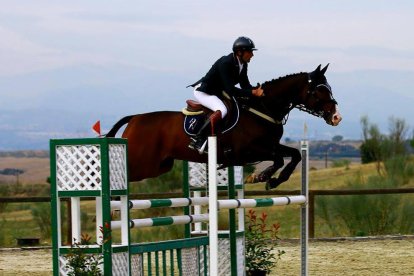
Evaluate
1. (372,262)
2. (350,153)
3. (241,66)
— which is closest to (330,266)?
(372,262)

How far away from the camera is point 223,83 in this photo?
9398mm

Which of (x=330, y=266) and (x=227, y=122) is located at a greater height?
(x=227, y=122)

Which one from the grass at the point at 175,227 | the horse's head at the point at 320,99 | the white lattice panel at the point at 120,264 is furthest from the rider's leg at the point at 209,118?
the grass at the point at 175,227

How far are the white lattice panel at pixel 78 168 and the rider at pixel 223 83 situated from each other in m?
2.64

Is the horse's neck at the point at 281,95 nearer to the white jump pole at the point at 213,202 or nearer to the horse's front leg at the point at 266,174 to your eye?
the horse's front leg at the point at 266,174

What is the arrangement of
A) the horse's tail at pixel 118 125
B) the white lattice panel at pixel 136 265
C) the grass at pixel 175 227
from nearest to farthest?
the white lattice panel at pixel 136 265 → the horse's tail at pixel 118 125 → the grass at pixel 175 227

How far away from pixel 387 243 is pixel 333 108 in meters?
5.45

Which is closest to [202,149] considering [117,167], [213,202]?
[213,202]

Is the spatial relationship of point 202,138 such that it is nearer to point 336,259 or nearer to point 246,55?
point 246,55

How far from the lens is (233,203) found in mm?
7938

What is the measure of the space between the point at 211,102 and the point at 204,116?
0.16m

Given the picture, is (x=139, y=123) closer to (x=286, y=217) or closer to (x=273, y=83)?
(x=273, y=83)

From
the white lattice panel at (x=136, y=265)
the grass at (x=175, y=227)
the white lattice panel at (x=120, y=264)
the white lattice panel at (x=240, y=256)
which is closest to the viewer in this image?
the white lattice panel at (x=120, y=264)

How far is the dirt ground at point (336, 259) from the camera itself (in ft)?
36.8
